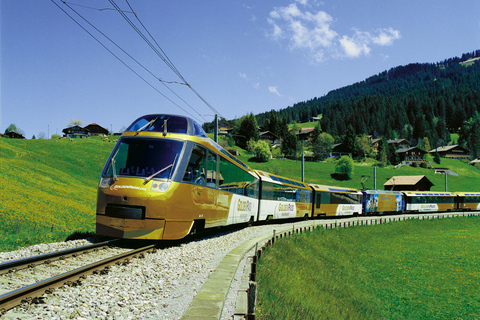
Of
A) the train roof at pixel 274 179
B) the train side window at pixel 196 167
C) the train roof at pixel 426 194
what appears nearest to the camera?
the train side window at pixel 196 167

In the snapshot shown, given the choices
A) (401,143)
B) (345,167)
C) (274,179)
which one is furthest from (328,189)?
(401,143)

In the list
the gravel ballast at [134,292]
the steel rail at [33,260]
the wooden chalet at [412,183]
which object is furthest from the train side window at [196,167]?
the wooden chalet at [412,183]

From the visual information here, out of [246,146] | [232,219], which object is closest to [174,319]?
[232,219]

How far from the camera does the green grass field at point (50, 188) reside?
1958cm

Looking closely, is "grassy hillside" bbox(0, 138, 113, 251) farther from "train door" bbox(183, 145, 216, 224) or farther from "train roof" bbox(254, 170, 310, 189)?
"train roof" bbox(254, 170, 310, 189)

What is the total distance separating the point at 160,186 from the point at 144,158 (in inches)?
47.8

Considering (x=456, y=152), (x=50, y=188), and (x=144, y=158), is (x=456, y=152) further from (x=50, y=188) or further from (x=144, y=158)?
(x=144, y=158)

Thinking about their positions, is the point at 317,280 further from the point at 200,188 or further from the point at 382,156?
the point at 382,156

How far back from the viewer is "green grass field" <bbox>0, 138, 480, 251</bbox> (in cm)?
1958

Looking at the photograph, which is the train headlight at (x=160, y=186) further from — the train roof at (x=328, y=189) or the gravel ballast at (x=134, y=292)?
the train roof at (x=328, y=189)

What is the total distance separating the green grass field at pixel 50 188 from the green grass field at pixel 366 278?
8.62 m

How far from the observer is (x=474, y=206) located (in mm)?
64875

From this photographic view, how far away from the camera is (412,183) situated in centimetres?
8012

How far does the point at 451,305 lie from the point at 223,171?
40.6ft
